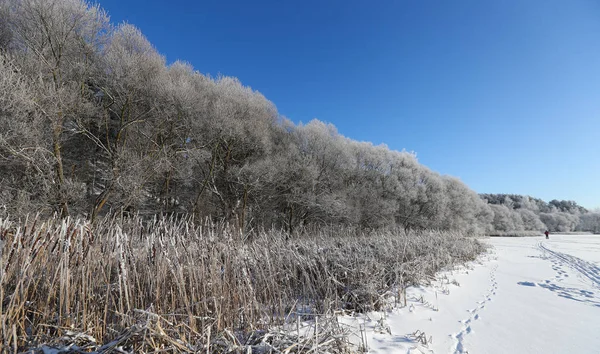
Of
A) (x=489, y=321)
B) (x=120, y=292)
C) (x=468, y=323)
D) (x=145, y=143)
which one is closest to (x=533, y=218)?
(x=489, y=321)

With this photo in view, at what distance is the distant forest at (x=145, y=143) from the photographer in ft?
30.4

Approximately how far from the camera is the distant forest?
9.27m

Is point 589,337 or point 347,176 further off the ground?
point 347,176

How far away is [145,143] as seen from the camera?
14.5 metres

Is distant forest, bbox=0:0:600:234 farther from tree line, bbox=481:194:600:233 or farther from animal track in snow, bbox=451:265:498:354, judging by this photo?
tree line, bbox=481:194:600:233

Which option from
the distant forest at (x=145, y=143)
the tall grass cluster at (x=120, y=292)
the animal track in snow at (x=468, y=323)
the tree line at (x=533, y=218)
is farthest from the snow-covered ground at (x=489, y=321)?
the tree line at (x=533, y=218)

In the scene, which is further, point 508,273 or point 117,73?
point 117,73

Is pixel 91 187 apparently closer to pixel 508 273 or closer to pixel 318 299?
pixel 318 299

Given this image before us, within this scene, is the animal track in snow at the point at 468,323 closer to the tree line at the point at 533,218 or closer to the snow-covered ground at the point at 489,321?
the snow-covered ground at the point at 489,321

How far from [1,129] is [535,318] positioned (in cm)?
1413

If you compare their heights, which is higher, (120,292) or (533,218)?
(533,218)

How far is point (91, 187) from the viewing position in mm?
14070

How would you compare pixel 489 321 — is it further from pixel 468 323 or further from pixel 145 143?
pixel 145 143

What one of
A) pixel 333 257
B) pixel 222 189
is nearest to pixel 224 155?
pixel 222 189
